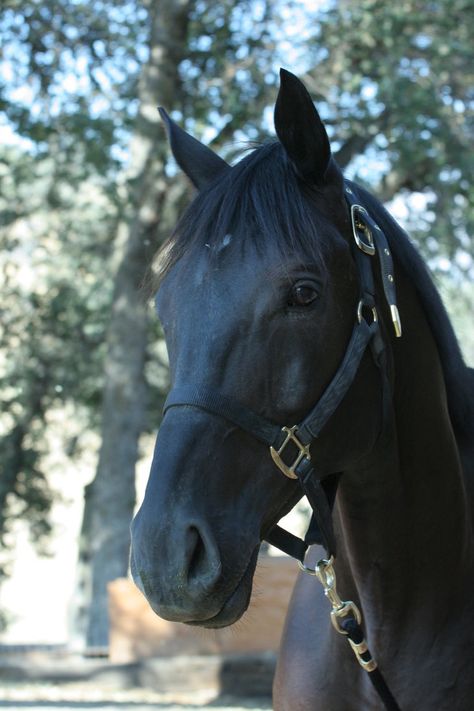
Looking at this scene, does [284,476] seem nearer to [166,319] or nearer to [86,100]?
[166,319]

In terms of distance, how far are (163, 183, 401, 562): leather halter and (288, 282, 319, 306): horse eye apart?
177 millimetres

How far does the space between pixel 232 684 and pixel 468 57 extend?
828cm

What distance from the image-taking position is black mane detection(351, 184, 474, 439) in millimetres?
2828

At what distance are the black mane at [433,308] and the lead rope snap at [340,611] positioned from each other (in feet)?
2.16

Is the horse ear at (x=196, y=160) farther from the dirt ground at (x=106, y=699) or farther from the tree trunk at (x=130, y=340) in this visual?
the tree trunk at (x=130, y=340)

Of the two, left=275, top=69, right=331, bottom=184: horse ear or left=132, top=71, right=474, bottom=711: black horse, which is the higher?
left=275, top=69, right=331, bottom=184: horse ear

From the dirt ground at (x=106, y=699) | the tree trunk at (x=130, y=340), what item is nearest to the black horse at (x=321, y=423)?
the dirt ground at (x=106, y=699)

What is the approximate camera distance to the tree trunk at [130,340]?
11539 millimetres

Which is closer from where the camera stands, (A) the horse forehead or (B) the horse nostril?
(B) the horse nostril

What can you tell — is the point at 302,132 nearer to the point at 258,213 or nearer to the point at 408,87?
the point at 258,213

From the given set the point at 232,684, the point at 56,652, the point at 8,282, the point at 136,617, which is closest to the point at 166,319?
the point at 232,684

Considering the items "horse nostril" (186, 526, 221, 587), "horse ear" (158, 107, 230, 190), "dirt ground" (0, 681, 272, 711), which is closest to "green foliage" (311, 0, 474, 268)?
"dirt ground" (0, 681, 272, 711)

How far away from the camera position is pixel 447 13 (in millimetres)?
12352

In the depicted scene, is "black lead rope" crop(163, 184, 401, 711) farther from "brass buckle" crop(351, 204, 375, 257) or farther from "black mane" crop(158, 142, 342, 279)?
"black mane" crop(158, 142, 342, 279)
